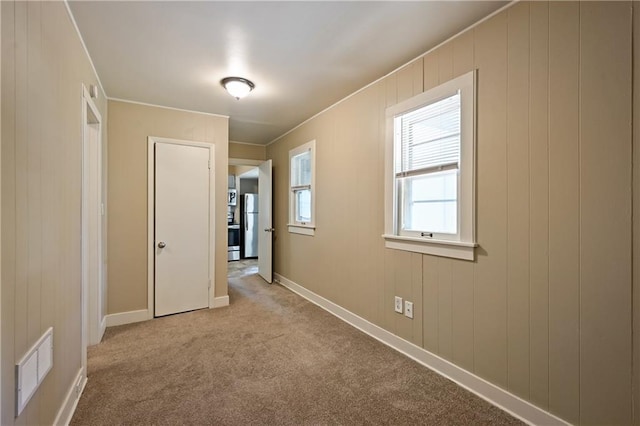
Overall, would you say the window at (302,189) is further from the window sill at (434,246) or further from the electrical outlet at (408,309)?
the electrical outlet at (408,309)

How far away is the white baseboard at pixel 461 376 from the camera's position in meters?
1.72

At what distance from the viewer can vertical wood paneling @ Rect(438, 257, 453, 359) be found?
Result: 86.7 inches

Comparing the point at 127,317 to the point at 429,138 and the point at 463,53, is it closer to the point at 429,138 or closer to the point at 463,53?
the point at 429,138

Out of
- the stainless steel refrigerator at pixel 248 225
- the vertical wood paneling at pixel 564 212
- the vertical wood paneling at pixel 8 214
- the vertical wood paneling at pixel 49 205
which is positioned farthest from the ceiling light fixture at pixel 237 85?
the stainless steel refrigerator at pixel 248 225

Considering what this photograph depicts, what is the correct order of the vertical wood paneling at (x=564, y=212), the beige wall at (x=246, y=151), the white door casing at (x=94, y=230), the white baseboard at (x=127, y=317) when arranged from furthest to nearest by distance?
the beige wall at (x=246, y=151) < the white baseboard at (x=127, y=317) < the white door casing at (x=94, y=230) < the vertical wood paneling at (x=564, y=212)

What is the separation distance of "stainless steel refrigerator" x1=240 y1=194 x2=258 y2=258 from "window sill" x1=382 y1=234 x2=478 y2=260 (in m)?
5.31

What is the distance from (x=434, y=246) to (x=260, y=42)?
202 centimetres

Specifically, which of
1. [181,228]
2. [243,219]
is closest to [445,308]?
[181,228]

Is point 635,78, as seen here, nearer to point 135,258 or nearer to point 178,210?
point 178,210

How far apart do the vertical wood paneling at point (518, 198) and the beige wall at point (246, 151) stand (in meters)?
4.39

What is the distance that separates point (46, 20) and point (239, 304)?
10.8 feet

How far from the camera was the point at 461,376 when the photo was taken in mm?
2113

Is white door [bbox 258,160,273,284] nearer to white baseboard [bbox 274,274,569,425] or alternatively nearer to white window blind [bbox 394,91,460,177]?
white baseboard [bbox 274,274,569,425]

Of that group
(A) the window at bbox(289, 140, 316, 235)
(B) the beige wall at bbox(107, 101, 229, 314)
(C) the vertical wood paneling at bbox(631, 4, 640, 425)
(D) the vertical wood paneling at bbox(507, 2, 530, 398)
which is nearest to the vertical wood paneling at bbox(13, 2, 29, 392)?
(B) the beige wall at bbox(107, 101, 229, 314)
